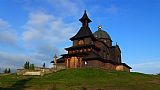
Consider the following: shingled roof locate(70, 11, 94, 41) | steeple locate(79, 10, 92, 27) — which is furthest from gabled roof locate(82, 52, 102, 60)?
steeple locate(79, 10, 92, 27)

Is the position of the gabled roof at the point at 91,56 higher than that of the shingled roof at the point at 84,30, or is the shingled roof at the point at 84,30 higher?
the shingled roof at the point at 84,30

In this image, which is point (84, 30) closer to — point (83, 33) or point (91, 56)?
point (83, 33)

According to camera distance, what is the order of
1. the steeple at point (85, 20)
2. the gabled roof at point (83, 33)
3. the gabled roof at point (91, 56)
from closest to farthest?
the gabled roof at point (91, 56), the gabled roof at point (83, 33), the steeple at point (85, 20)

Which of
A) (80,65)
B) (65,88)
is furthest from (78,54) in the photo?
(65,88)

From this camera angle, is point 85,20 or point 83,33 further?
point 85,20

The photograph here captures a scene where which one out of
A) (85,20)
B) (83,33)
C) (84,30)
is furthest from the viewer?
(85,20)

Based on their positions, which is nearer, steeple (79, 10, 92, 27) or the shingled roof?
the shingled roof

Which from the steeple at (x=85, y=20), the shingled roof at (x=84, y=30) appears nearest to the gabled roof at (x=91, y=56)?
the shingled roof at (x=84, y=30)

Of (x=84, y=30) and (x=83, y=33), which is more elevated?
(x=84, y=30)

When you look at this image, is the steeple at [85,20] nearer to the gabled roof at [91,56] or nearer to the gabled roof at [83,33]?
the gabled roof at [83,33]

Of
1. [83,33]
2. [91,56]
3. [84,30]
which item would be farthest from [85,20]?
[91,56]

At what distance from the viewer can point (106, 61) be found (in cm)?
6388

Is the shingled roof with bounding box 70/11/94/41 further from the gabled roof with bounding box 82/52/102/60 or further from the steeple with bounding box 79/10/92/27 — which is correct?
the gabled roof with bounding box 82/52/102/60

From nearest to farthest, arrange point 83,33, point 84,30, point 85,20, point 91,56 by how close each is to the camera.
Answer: point 91,56, point 83,33, point 84,30, point 85,20
